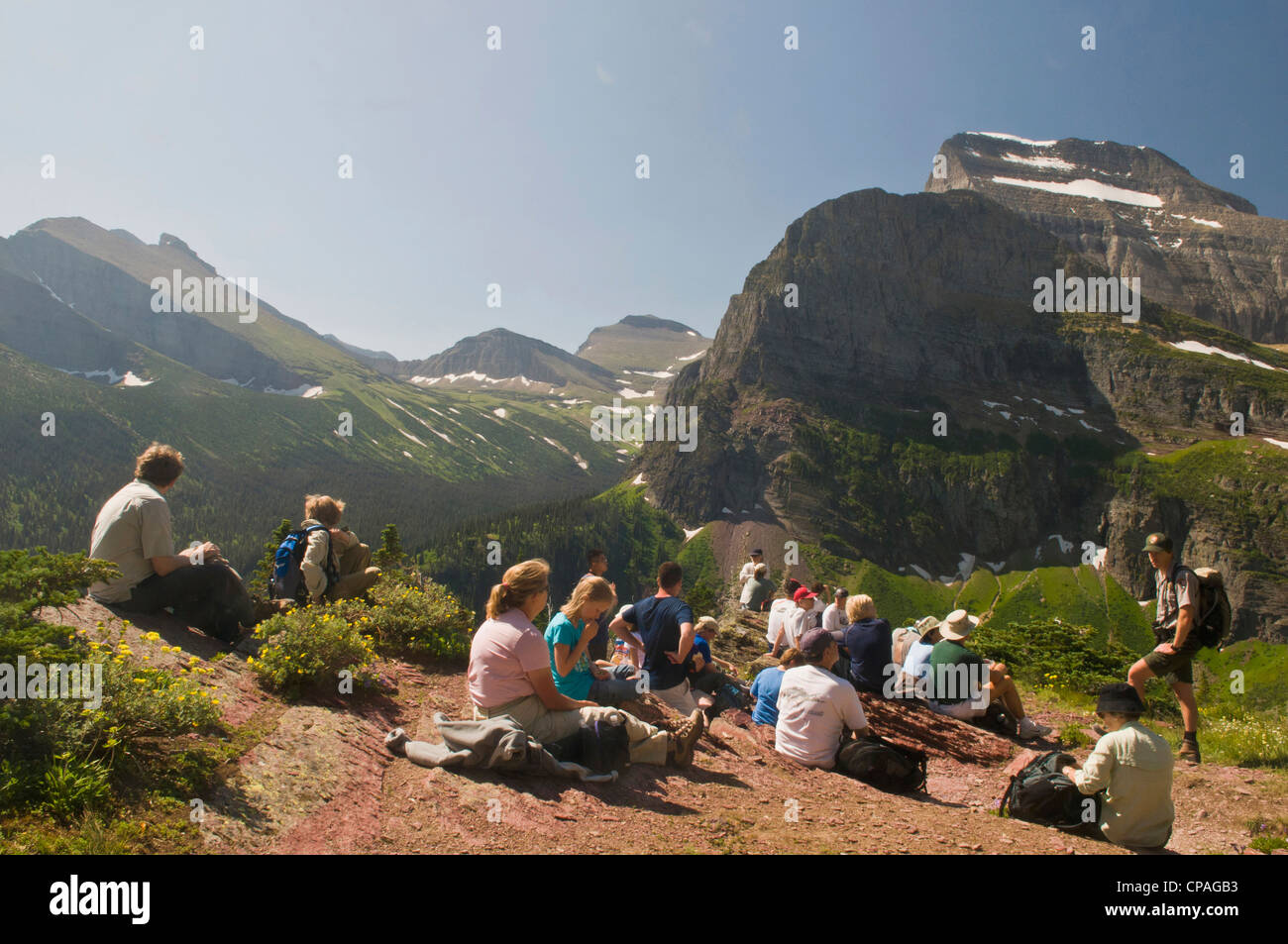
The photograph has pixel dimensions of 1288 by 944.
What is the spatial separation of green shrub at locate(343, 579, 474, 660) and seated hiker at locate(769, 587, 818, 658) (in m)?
6.67

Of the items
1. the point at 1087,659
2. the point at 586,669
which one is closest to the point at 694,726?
the point at 586,669

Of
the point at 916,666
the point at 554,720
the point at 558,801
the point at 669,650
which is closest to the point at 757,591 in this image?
the point at 916,666

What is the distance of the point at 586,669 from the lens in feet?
27.9

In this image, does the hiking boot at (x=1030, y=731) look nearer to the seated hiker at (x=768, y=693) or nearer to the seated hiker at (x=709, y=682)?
the seated hiker at (x=768, y=693)

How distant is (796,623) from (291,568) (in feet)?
32.6

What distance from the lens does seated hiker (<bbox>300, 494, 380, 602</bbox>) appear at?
10.7 m

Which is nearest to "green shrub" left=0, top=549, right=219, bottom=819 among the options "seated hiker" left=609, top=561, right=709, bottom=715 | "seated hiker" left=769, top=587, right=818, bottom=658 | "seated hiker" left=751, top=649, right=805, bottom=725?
"seated hiker" left=609, top=561, right=709, bottom=715

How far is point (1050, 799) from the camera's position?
7180 millimetres

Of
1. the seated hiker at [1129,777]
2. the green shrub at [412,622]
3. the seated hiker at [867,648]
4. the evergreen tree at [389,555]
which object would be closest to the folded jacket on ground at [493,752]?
the green shrub at [412,622]

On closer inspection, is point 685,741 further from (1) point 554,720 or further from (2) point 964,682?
(2) point 964,682
